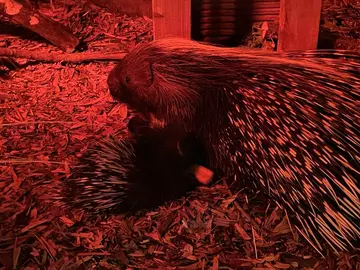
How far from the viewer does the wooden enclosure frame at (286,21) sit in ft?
10.2

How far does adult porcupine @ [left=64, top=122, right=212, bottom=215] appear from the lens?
264 cm

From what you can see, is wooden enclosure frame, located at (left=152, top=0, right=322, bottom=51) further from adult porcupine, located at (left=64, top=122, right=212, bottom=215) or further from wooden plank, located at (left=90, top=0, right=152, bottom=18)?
wooden plank, located at (left=90, top=0, right=152, bottom=18)

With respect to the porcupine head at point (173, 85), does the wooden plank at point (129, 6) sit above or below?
above

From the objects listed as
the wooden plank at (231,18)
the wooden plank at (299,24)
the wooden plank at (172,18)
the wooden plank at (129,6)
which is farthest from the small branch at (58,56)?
the wooden plank at (299,24)

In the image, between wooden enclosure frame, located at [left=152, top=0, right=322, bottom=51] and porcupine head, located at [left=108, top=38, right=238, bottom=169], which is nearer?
porcupine head, located at [left=108, top=38, right=238, bottom=169]

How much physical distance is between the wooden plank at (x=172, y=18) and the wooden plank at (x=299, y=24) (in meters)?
0.68

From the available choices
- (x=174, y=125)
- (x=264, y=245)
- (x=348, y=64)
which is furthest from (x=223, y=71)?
(x=264, y=245)

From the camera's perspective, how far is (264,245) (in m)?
2.46

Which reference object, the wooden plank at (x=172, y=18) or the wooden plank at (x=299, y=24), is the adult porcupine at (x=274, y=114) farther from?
the wooden plank at (x=299, y=24)

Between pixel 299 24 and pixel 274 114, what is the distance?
100cm

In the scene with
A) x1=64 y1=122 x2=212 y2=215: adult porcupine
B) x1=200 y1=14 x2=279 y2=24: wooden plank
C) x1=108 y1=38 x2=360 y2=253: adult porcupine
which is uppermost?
x1=200 y1=14 x2=279 y2=24: wooden plank

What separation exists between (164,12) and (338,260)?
77.4 inches

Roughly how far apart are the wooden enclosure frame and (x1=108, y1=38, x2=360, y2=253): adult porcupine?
18 cm

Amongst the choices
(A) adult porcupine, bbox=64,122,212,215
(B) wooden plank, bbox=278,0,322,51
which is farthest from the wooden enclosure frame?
(A) adult porcupine, bbox=64,122,212,215
